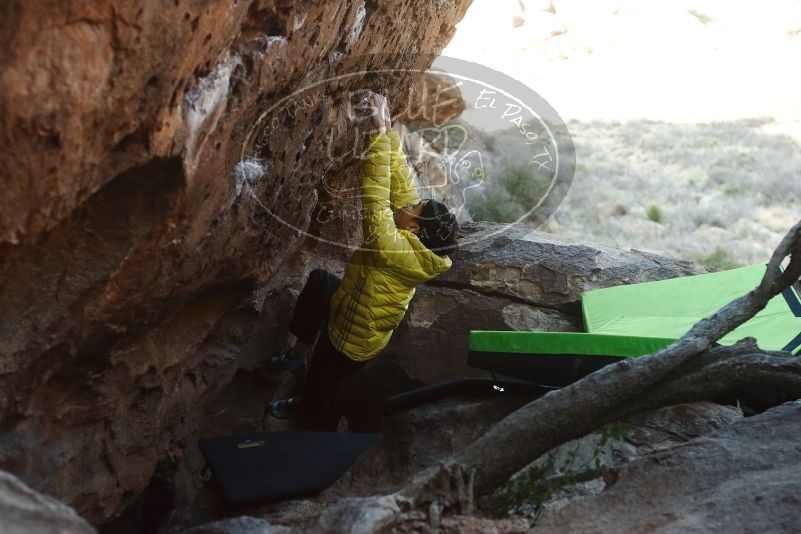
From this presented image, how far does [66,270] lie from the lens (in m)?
2.63

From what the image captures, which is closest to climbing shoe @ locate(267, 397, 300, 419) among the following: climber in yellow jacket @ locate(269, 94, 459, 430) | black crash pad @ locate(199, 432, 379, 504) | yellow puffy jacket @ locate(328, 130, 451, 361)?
climber in yellow jacket @ locate(269, 94, 459, 430)

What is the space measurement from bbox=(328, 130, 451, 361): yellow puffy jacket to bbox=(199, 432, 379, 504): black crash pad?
22.6 inches

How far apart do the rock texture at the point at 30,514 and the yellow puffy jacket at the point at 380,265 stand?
226cm

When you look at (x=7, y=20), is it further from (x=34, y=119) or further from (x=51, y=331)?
(x=51, y=331)

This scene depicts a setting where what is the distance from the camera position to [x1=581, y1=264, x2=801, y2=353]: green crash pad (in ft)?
13.6

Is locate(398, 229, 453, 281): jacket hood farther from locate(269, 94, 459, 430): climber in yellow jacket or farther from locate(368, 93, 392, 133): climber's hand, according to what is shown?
locate(368, 93, 392, 133): climber's hand

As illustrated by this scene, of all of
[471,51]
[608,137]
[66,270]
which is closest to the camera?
[66,270]

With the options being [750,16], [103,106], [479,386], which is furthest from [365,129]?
[750,16]

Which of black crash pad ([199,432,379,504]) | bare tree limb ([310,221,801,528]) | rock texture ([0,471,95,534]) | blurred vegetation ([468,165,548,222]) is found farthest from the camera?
blurred vegetation ([468,165,548,222])

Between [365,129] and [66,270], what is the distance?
2.36 metres

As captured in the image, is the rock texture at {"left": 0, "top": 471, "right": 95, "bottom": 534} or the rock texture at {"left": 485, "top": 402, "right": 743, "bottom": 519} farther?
the rock texture at {"left": 485, "top": 402, "right": 743, "bottom": 519}

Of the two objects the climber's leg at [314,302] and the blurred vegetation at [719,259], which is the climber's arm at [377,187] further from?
the blurred vegetation at [719,259]

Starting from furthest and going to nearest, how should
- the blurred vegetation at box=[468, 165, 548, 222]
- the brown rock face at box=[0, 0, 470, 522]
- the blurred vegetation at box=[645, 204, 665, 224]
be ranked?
the blurred vegetation at box=[645, 204, 665, 224], the blurred vegetation at box=[468, 165, 548, 222], the brown rock face at box=[0, 0, 470, 522]

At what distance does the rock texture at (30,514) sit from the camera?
65.9 inches
